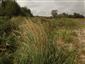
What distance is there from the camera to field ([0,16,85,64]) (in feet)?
19.4

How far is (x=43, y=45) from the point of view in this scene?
5910 mm

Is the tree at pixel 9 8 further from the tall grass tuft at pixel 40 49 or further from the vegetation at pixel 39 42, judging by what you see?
the tall grass tuft at pixel 40 49

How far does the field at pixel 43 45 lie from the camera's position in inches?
233

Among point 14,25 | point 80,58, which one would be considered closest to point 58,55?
point 80,58

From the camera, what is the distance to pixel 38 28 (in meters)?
5.94

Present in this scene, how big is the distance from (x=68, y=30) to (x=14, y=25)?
1388mm

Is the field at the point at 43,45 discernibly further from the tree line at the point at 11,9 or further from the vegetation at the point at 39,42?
the tree line at the point at 11,9

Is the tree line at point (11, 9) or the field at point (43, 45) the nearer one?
the field at point (43, 45)

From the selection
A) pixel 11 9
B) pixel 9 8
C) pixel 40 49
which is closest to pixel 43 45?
pixel 40 49

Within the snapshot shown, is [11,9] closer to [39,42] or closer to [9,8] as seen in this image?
[9,8]

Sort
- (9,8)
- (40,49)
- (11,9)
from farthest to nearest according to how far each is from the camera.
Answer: (11,9)
(9,8)
(40,49)

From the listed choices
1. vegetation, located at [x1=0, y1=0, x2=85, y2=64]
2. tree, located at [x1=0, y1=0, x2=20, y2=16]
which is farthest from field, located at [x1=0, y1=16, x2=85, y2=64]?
tree, located at [x1=0, y1=0, x2=20, y2=16]

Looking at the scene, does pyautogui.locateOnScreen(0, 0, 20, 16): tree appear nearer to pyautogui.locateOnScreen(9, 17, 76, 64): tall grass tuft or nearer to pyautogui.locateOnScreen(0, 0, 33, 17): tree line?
pyautogui.locateOnScreen(0, 0, 33, 17): tree line

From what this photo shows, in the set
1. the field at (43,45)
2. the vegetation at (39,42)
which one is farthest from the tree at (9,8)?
the field at (43,45)
